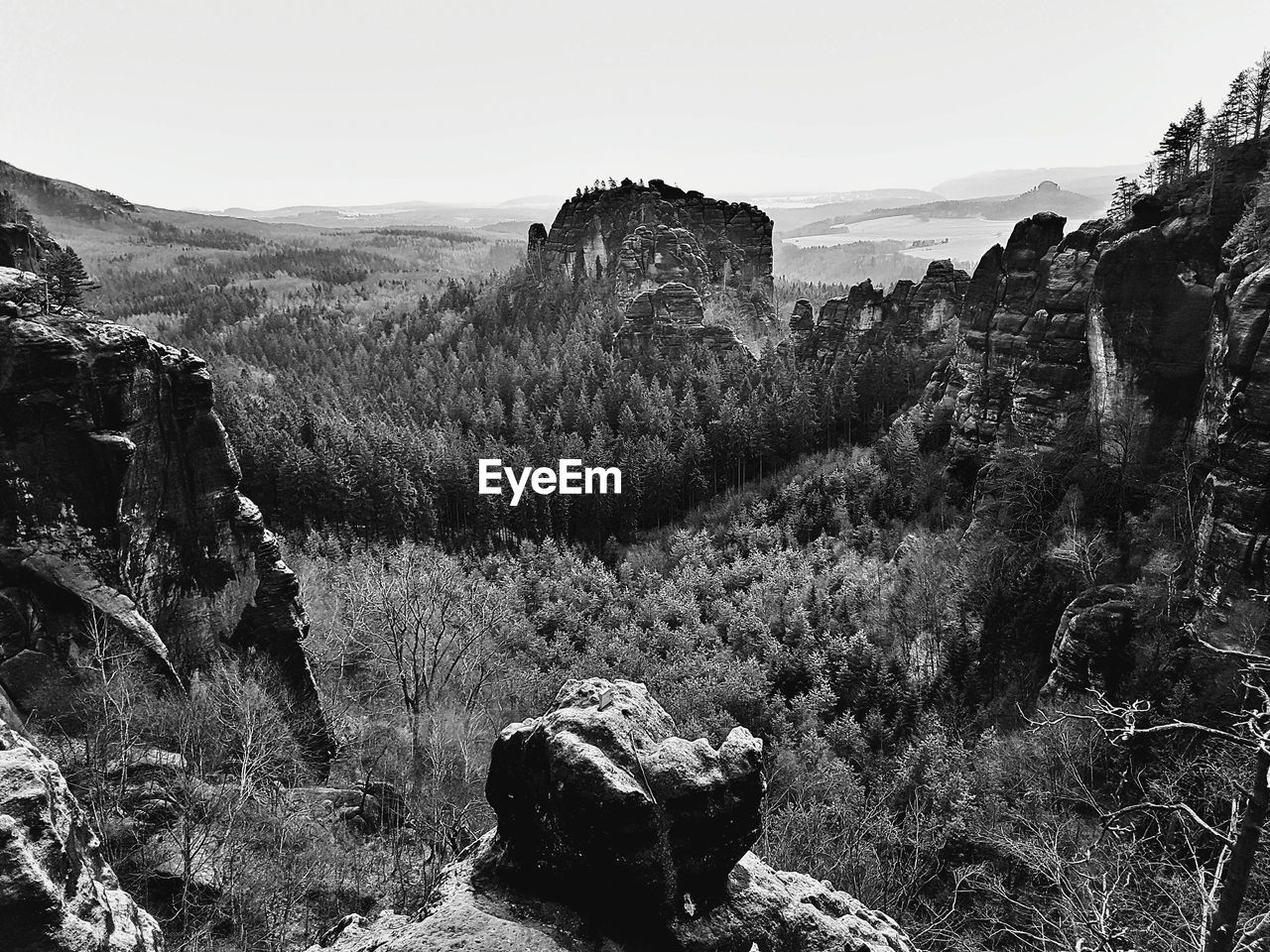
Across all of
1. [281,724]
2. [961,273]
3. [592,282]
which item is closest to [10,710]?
[281,724]

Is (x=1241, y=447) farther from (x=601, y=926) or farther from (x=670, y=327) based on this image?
(x=670, y=327)

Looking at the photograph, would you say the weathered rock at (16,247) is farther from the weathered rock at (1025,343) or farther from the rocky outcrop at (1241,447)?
the rocky outcrop at (1241,447)

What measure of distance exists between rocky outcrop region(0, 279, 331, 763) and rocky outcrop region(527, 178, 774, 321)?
7612 centimetres

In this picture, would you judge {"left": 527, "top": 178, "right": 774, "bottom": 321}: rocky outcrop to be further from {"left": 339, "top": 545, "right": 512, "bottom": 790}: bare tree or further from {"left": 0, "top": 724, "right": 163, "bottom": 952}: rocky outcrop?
{"left": 0, "top": 724, "right": 163, "bottom": 952}: rocky outcrop

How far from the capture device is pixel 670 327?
270 ft

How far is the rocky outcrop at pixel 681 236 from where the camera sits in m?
99.8

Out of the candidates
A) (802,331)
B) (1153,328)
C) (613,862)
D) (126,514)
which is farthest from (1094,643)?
(802,331)

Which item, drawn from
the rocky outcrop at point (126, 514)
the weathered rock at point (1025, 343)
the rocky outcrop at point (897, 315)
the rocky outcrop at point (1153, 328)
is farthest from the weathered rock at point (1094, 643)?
the rocky outcrop at point (897, 315)

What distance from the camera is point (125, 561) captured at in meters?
21.2

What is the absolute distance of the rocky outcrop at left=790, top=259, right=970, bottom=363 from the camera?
225 feet

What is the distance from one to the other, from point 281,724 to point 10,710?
Answer: 7687mm

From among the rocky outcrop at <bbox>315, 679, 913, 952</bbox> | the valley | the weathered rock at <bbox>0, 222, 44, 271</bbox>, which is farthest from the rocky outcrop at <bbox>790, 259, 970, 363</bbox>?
the weathered rock at <bbox>0, 222, 44, 271</bbox>

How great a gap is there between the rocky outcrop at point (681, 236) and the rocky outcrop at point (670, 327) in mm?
11642

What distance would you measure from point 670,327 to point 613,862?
7766 cm
